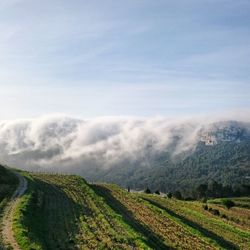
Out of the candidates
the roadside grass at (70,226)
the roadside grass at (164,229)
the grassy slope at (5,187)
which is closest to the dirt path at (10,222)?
the roadside grass at (70,226)

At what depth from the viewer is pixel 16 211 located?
178 feet

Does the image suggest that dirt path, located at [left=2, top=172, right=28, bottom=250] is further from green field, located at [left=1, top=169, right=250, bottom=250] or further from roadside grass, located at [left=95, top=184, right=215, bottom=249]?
roadside grass, located at [left=95, top=184, right=215, bottom=249]

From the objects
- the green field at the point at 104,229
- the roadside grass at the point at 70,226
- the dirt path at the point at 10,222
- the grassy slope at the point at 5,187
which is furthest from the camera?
the grassy slope at the point at 5,187

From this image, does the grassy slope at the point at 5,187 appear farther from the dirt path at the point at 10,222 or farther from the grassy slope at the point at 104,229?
the grassy slope at the point at 104,229

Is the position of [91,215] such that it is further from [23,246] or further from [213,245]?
[23,246]

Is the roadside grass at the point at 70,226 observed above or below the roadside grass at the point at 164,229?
above

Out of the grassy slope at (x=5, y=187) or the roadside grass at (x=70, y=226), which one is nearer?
the roadside grass at (x=70, y=226)

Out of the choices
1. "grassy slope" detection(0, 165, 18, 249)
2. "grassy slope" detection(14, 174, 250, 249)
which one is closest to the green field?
"grassy slope" detection(14, 174, 250, 249)

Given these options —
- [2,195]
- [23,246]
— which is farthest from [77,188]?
[23,246]

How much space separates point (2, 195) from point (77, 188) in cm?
2725

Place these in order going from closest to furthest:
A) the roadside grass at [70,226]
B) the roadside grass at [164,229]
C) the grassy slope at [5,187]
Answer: the roadside grass at [70,226]
the roadside grass at [164,229]
the grassy slope at [5,187]

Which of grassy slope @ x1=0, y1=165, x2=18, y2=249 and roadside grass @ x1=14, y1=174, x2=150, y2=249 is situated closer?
roadside grass @ x1=14, y1=174, x2=150, y2=249

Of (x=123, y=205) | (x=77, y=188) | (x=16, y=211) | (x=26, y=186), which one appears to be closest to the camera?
(x=16, y=211)

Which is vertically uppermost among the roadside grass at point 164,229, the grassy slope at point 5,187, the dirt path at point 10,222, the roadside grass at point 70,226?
the grassy slope at point 5,187
